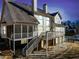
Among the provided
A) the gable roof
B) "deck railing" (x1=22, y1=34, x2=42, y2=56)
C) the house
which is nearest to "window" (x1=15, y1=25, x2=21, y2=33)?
the house

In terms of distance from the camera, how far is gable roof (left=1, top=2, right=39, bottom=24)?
99.8 feet

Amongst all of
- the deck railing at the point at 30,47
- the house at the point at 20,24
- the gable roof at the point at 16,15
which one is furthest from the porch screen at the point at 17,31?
the deck railing at the point at 30,47

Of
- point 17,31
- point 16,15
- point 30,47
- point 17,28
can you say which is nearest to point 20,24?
point 17,28

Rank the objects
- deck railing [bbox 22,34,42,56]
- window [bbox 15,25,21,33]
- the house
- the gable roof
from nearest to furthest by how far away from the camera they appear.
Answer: deck railing [bbox 22,34,42,56] < the house < the gable roof < window [bbox 15,25,21,33]

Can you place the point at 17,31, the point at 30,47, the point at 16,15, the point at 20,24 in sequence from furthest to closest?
the point at 16,15 < the point at 17,31 < the point at 20,24 < the point at 30,47

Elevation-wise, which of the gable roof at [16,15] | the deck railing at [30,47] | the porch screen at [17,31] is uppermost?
the gable roof at [16,15]

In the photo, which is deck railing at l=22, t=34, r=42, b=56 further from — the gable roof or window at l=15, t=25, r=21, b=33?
the gable roof

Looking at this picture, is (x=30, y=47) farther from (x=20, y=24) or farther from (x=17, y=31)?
(x=20, y=24)

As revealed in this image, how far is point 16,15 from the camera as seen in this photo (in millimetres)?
31328

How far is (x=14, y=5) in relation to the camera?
34312mm

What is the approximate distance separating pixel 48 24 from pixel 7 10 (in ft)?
35.7

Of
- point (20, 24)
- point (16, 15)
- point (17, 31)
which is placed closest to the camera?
point (20, 24)

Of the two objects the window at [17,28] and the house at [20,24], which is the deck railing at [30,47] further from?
the window at [17,28]

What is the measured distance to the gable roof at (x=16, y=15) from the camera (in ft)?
99.8
